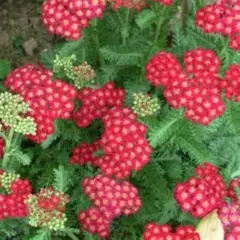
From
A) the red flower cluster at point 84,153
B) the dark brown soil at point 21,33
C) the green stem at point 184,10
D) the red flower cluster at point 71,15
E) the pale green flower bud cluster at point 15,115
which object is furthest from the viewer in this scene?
the dark brown soil at point 21,33

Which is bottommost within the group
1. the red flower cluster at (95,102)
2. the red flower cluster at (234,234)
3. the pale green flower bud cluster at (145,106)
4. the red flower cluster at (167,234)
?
the red flower cluster at (234,234)

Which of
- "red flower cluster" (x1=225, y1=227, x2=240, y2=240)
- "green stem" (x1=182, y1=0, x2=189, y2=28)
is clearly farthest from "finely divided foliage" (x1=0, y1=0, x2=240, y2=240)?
"green stem" (x1=182, y1=0, x2=189, y2=28)

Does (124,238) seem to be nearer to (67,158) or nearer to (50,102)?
(67,158)

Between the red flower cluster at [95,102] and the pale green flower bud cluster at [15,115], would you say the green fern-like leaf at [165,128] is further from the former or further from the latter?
the pale green flower bud cluster at [15,115]

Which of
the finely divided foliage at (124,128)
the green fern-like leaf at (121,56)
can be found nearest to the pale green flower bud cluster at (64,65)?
the finely divided foliage at (124,128)

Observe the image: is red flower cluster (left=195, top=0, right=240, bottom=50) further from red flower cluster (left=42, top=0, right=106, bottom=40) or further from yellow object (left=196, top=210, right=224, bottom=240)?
yellow object (left=196, top=210, right=224, bottom=240)

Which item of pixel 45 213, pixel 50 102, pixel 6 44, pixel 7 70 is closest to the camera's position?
pixel 45 213

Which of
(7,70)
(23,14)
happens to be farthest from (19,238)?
(23,14)
